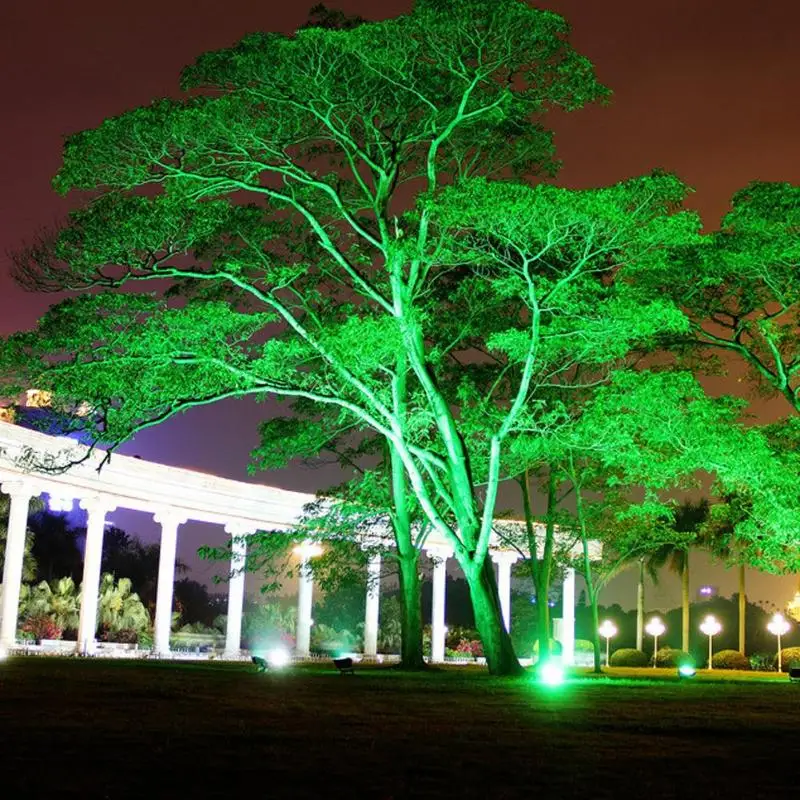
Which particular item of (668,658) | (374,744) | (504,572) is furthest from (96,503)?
(374,744)

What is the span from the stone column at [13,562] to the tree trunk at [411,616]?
2310 cm

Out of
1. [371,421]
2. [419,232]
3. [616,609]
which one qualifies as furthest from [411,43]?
[616,609]

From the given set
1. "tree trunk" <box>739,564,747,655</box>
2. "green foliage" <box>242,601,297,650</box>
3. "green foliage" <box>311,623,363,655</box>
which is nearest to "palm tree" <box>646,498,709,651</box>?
"tree trunk" <box>739,564,747,655</box>

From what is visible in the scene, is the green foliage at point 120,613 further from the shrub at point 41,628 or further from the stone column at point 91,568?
the stone column at point 91,568

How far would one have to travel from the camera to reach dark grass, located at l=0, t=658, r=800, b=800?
13727mm

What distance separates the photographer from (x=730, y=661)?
92625 mm

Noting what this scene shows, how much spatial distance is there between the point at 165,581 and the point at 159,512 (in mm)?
4556

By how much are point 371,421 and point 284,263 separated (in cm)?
846

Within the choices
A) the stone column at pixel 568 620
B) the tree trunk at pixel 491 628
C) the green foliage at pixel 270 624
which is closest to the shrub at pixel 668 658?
the stone column at pixel 568 620

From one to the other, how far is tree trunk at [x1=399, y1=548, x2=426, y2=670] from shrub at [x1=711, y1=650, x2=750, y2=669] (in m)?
48.7

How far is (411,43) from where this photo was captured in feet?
126

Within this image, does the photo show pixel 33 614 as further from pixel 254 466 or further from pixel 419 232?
pixel 419 232

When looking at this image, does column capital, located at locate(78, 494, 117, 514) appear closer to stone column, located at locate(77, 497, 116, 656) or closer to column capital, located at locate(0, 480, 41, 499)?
stone column, located at locate(77, 497, 116, 656)

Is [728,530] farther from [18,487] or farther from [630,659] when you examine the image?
[18,487]
